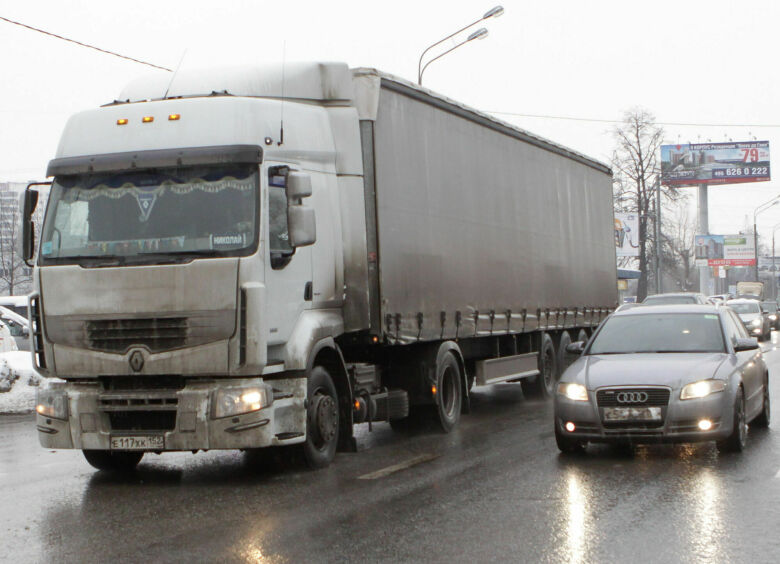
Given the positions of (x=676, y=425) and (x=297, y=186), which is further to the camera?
(x=676, y=425)

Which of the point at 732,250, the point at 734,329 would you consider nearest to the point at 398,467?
the point at 734,329

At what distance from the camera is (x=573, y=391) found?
32.6 feet

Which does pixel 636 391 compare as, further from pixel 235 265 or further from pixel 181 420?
pixel 181 420

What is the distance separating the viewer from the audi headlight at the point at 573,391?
9.82 meters

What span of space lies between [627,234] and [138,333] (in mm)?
58913

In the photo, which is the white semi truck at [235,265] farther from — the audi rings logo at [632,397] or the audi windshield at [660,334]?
the audi rings logo at [632,397]

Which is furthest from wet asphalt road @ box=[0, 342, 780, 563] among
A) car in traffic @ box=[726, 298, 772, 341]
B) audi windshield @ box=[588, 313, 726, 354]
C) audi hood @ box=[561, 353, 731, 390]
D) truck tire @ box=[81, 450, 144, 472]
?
car in traffic @ box=[726, 298, 772, 341]

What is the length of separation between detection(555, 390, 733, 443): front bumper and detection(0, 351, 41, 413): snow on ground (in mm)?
10257

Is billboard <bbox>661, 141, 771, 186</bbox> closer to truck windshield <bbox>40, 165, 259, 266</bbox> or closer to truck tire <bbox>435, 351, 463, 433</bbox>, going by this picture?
truck tire <bbox>435, 351, 463, 433</bbox>

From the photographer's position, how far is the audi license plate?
31.1 ft

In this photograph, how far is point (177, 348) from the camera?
29.0ft

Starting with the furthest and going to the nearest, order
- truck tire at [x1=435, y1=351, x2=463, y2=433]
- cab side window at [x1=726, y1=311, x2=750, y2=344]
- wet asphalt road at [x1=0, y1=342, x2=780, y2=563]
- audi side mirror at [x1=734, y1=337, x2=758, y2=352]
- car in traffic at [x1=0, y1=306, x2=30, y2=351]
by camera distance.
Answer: car in traffic at [x1=0, y1=306, x2=30, y2=351]
truck tire at [x1=435, y1=351, x2=463, y2=433]
cab side window at [x1=726, y1=311, x2=750, y2=344]
audi side mirror at [x1=734, y1=337, x2=758, y2=352]
wet asphalt road at [x1=0, y1=342, x2=780, y2=563]

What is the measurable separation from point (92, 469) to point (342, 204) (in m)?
3.51

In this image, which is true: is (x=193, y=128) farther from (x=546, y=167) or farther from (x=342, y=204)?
(x=546, y=167)
